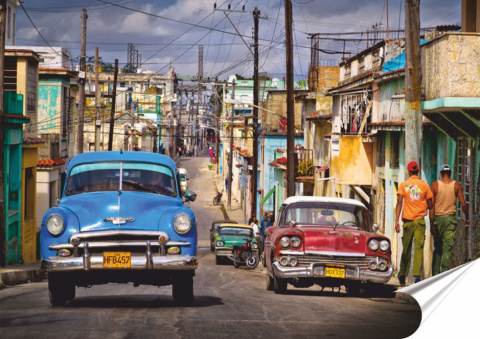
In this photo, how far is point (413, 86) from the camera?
15.9 meters

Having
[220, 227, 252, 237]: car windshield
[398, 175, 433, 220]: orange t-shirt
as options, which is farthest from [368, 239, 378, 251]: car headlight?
[220, 227, 252, 237]: car windshield

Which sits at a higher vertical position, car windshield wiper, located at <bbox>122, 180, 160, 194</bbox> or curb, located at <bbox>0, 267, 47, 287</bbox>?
car windshield wiper, located at <bbox>122, 180, 160, 194</bbox>

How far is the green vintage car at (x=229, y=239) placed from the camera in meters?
34.3

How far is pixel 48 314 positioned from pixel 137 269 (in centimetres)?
129

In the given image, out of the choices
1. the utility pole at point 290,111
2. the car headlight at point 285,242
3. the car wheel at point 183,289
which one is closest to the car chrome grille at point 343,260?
the car headlight at point 285,242

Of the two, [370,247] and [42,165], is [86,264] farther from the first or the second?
[42,165]

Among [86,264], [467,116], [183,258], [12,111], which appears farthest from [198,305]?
[12,111]

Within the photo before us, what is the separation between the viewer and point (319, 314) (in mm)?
10711

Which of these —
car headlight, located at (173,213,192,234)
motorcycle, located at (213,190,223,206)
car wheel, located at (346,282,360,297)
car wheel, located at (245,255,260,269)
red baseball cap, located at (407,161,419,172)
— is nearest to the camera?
car headlight, located at (173,213,192,234)

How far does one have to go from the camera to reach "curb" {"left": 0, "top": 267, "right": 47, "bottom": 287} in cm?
2005

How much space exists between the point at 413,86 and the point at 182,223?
660 cm

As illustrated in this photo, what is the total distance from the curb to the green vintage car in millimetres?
10973

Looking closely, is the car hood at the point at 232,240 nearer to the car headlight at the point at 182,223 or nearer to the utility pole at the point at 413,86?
the utility pole at the point at 413,86

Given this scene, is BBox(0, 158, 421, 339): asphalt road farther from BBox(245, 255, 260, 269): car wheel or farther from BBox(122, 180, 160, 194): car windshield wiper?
BBox(245, 255, 260, 269): car wheel
